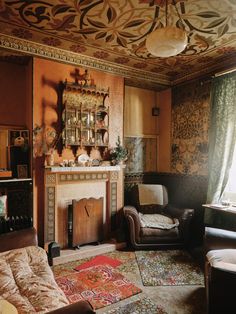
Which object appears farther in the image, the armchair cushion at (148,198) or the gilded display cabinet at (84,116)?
the armchair cushion at (148,198)

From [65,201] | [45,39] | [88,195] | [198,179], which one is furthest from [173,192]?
[45,39]

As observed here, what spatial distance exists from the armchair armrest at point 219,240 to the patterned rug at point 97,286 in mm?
940

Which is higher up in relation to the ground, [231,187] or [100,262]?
[231,187]

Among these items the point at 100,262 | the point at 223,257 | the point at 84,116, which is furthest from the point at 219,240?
the point at 84,116

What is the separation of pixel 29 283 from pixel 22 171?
6.03 ft

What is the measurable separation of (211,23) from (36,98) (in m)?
2.37

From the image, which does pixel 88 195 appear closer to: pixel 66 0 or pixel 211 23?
pixel 66 0

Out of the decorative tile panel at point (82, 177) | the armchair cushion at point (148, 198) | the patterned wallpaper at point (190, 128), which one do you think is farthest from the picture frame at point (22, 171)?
the patterned wallpaper at point (190, 128)

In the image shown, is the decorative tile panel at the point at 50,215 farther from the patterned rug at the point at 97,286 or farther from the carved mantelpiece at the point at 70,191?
the patterned rug at the point at 97,286

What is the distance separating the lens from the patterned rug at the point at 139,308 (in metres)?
2.19

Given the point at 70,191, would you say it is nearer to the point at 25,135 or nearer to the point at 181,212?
the point at 25,135

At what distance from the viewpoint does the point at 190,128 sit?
4.22 metres

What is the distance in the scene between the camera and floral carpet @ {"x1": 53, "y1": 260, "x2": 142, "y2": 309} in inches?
95.0

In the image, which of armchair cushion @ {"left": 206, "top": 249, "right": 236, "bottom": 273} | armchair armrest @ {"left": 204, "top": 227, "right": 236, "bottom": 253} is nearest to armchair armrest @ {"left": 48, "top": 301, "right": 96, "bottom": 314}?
armchair cushion @ {"left": 206, "top": 249, "right": 236, "bottom": 273}
